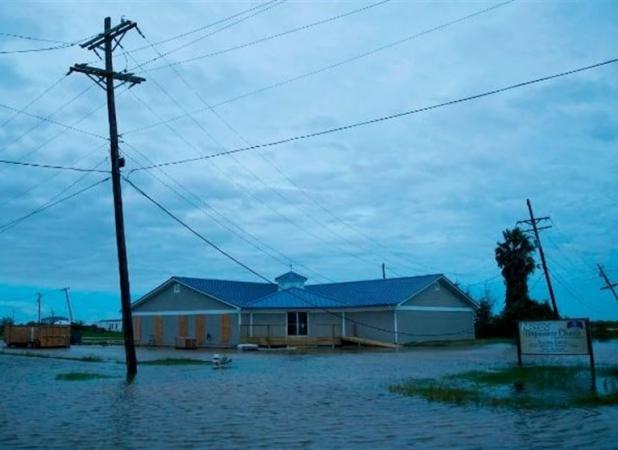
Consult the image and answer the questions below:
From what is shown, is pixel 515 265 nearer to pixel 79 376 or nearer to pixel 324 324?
pixel 324 324

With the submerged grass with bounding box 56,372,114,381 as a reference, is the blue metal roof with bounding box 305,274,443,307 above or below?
above

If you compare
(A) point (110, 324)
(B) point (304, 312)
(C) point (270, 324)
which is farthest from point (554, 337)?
(A) point (110, 324)

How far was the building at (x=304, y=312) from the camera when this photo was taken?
49062mm

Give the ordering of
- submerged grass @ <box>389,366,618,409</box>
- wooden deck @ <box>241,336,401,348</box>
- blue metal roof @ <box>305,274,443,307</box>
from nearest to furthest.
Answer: submerged grass @ <box>389,366,618,409</box> → wooden deck @ <box>241,336,401,348</box> → blue metal roof @ <box>305,274,443,307</box>

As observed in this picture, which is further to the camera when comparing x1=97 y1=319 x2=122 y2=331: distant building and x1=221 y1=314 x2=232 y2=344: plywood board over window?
x1=97 y1=319 x2=122 y2=331: distant building

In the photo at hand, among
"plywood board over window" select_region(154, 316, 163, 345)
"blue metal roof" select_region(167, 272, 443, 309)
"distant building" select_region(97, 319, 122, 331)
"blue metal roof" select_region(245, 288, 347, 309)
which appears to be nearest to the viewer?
"blue metal roof" select_region(167, 272, 443, 309)

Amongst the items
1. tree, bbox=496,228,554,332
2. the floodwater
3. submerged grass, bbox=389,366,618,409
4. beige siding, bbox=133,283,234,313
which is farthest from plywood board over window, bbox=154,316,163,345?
submerged grass, bbox=389,366,618,409

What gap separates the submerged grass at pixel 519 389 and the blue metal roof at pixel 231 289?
107 feet

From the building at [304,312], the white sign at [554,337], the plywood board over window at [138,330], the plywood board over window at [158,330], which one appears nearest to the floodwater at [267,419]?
the white sign at [554,337]

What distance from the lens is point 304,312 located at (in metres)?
51.1

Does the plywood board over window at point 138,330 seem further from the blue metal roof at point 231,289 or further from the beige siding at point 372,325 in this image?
the beige siding at point 372,325

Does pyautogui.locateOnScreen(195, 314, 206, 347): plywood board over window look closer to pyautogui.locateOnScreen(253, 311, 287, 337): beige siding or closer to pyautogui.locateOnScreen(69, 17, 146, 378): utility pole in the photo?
pyautogui.locateOnScreen(253, 311, 287, 337): beige siding

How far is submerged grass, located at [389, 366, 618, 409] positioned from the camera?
1402 centimetres

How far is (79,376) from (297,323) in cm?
2883
